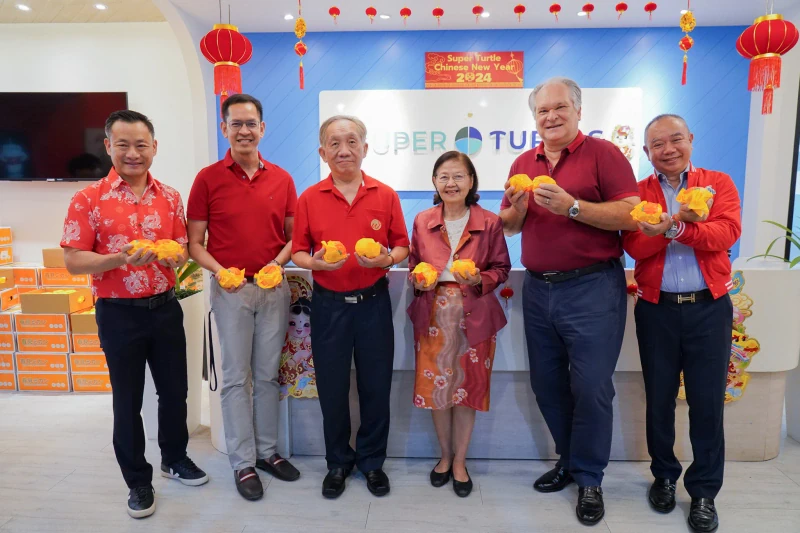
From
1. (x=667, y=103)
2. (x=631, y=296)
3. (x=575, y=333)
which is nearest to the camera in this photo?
(x=575, y=333)

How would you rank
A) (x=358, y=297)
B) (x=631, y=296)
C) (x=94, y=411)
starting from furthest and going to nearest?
(x=94, y=411) → (x=631, y=296) → (x=358, y=297)

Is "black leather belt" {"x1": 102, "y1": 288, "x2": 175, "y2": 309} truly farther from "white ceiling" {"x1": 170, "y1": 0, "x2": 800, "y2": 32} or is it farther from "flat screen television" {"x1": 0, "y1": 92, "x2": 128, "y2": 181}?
"flat screen television" {"x1": 0, "y1": 92, "x2": 128, "y2": 181}

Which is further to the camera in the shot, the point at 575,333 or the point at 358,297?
the point at 358,297

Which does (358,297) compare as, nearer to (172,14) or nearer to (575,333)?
(575,333)

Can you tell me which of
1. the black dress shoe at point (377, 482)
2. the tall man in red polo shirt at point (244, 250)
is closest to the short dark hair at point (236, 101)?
the tall man in red polo shirt at point (244, 250)

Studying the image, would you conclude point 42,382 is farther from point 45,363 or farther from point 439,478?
point 439,478

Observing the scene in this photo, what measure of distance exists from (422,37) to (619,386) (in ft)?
13.2

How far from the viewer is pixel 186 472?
2.47 metres

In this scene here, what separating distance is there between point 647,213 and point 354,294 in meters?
1.24

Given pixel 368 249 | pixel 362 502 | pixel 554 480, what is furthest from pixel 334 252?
pixel 554 480

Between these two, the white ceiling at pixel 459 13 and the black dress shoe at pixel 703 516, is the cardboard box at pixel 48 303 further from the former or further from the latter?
the black dress shoe at pixel 703 516

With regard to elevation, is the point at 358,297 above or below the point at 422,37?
below

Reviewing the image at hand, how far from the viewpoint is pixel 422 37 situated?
16.8ft

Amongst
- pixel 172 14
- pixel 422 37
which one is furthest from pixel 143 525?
pixel 422 37
